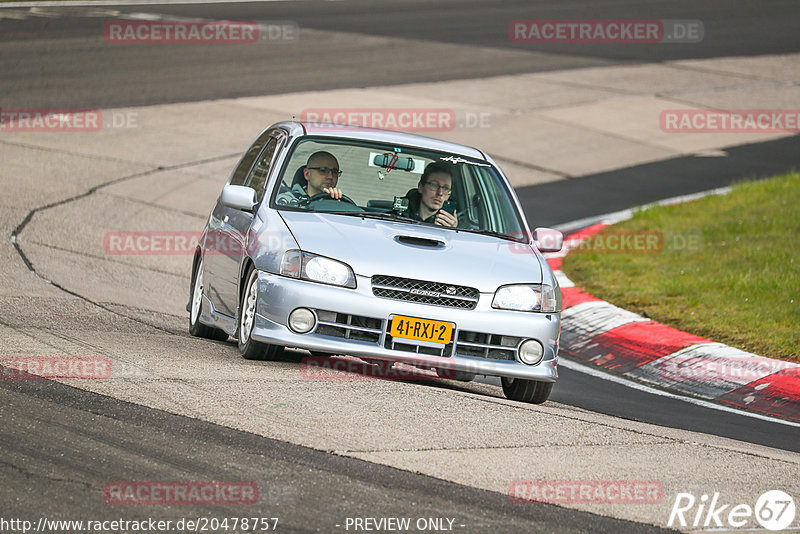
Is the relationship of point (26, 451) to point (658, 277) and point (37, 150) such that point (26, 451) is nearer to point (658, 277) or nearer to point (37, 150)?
point (658, 277)

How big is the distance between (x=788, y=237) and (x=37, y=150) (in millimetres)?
9573

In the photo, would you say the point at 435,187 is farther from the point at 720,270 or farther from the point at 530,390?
the point at 720,270

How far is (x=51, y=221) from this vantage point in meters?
13.5

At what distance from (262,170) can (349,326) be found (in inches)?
77.2

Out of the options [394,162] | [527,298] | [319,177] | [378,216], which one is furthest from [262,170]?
[527,298]

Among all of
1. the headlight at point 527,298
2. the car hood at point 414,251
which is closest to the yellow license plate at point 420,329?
the car hood at point 414,251

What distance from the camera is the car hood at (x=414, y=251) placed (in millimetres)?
7730

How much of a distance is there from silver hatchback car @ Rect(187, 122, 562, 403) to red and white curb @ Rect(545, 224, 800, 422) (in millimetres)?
1860

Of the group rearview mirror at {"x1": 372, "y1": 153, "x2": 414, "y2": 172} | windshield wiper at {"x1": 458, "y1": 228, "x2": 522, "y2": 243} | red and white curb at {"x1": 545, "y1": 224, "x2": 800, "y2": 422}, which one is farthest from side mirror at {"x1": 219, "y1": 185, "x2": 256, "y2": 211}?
red and white curb at {"x1": 545, "y1": 224, "x2": 800, "y2": 422}

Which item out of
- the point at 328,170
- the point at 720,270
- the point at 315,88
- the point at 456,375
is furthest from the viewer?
the point at 315,88

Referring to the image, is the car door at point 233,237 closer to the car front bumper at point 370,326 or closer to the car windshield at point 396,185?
the car windshield at point 396,185

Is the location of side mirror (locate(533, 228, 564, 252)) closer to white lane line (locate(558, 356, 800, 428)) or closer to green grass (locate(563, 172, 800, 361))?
white lane line (locate(558, 356, 800, 428))

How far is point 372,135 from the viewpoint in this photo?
30.0 feet

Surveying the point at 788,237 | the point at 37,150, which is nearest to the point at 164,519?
the point at 788,237
